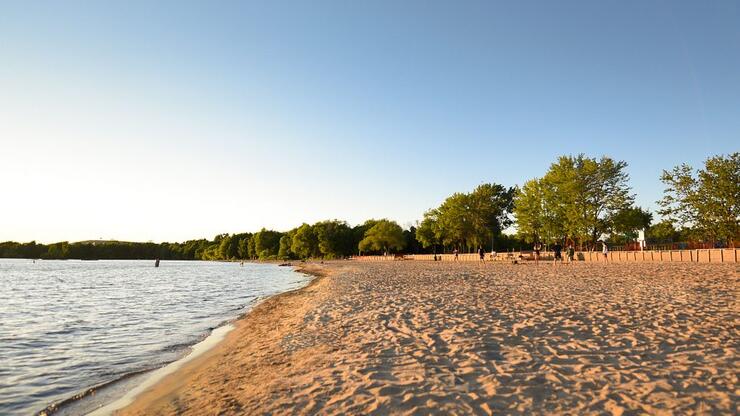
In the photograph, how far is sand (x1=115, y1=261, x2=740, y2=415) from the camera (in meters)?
6.02

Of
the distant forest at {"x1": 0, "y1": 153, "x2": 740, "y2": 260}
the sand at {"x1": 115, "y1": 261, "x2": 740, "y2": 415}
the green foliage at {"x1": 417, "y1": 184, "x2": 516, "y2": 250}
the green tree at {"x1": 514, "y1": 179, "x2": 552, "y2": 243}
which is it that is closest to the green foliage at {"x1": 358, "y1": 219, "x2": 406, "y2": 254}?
the distant forest at {"x1": 0, "y1": 153, "x2": 740, "y2": 260}

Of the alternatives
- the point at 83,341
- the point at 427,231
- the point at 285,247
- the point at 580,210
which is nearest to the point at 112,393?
the point at 83,341

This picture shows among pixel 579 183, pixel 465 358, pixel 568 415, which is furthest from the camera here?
pixel 579 183

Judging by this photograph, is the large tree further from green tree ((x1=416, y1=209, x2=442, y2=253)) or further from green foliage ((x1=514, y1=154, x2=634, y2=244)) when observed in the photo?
green tree ((x1=416, y1=209, x2=442, y2=253))

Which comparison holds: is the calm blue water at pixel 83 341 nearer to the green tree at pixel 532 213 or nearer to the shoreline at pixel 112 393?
the shoreline at pixel 112 393

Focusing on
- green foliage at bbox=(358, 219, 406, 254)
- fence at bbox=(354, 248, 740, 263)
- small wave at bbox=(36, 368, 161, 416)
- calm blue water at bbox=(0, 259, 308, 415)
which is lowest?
calm blue water at bbox=(0, 259, 308, 415)

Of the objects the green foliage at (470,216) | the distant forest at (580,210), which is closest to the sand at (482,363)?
the distant forest at (580,210)

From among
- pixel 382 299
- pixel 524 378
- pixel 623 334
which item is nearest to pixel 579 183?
pixel 382 299

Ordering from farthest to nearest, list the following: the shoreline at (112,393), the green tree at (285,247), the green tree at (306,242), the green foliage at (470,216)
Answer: the green tree at (285,247) < the green tree at (306,242) < the green foliage at (470,216) < the shoreline at (112,393)

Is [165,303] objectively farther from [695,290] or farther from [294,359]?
[695,290]

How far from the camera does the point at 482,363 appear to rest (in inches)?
309

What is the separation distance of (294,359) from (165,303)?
64.0 ft

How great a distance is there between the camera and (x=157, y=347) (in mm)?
13281

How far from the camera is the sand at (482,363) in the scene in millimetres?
6023
